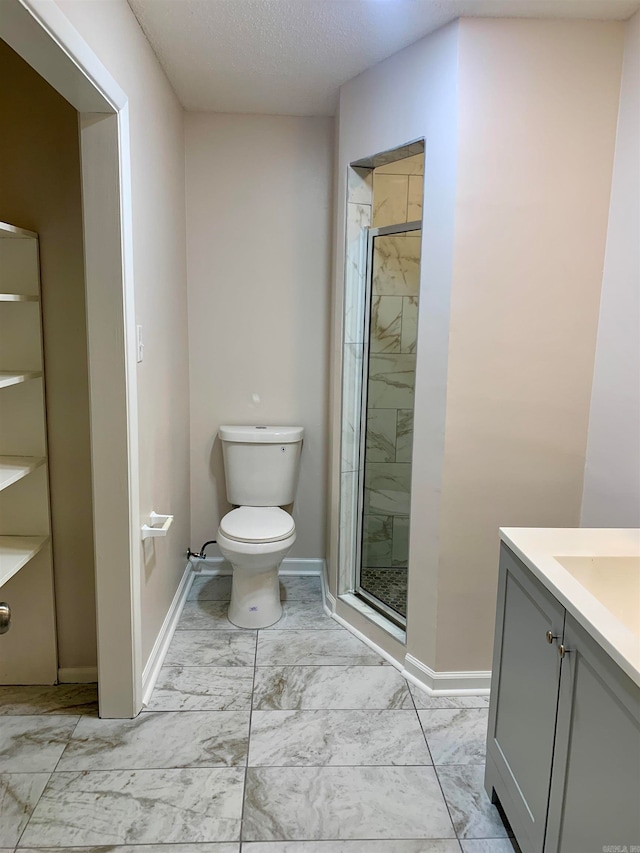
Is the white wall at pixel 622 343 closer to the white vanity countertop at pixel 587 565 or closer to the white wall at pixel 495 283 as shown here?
the white wall at pixel 495 283

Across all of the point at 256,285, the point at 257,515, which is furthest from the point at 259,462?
the point at 256,285

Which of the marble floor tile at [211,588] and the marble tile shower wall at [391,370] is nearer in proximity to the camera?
the marble tile shower wall at [391,370]

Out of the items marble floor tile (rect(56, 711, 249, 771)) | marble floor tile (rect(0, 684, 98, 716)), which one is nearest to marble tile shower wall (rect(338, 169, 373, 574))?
marble floor tile (rect(56, 711, 249, 771))

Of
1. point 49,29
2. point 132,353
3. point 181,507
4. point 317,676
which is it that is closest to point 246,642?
point 317,676

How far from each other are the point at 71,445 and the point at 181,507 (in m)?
0.90

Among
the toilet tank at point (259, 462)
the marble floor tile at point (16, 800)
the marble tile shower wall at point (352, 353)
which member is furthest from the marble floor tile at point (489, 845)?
the toilet tank at point (259, 462)

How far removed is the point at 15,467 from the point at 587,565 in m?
1.75

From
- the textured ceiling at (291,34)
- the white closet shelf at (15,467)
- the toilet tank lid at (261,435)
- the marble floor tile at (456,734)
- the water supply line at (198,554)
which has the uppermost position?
the textured ceiling at (291,34)

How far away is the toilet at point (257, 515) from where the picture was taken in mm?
2664

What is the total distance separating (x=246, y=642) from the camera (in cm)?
263

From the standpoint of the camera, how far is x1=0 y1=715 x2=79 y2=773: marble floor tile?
1.86 meters

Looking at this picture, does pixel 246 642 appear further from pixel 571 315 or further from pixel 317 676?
pixel 571 315

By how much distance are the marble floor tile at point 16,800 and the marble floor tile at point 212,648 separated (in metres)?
0.69

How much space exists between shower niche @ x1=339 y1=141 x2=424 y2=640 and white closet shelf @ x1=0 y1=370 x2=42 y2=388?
4.13 ft
